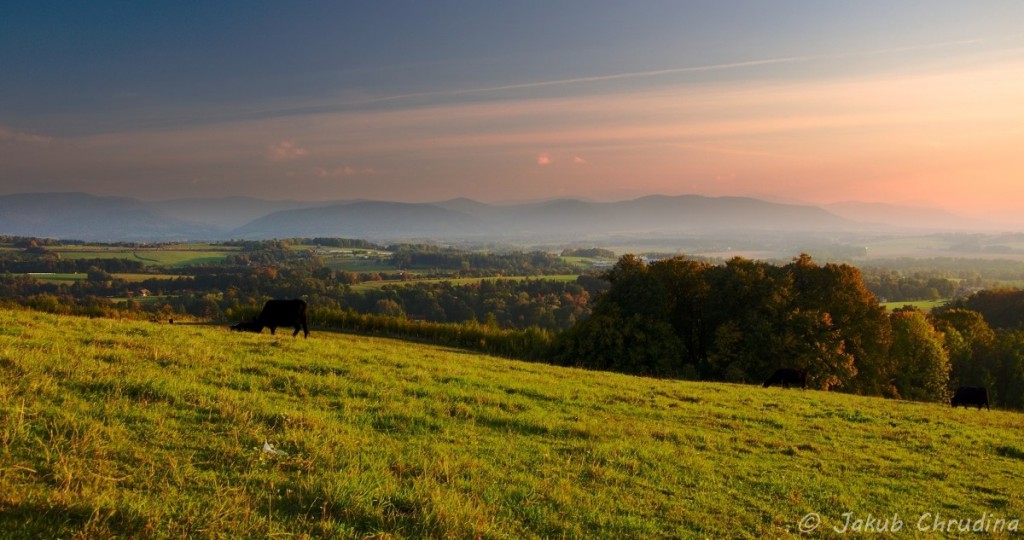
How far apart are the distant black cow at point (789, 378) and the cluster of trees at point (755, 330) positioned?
595 cm

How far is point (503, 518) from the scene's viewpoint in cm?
655

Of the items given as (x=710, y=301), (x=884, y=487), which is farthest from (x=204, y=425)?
(x=710, y=301)

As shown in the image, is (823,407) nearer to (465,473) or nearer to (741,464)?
(741,464)

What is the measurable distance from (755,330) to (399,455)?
3687 centimetres

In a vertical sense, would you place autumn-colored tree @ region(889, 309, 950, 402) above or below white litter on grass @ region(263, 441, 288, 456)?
below

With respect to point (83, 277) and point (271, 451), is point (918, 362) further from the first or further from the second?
point (83, 277)

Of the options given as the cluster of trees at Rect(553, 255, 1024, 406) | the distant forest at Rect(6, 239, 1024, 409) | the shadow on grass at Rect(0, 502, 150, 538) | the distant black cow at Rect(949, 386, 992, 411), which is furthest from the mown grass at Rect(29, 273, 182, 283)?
the distant black cow at Rect(949, 386, 992, 411)

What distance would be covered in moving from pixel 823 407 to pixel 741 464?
1167 centimetres

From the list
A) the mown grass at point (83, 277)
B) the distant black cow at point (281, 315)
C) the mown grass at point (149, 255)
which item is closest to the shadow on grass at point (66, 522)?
the distant black cow at point (281, 315)

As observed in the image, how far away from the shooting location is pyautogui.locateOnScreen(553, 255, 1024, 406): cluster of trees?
37.7 metres

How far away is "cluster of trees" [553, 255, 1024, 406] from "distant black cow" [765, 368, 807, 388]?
234 inches

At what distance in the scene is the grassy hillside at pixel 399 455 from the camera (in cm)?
575

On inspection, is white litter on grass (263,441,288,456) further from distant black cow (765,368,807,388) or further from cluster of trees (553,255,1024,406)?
cluster of trees (553,255,1024,406)

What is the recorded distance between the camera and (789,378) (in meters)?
29.9
